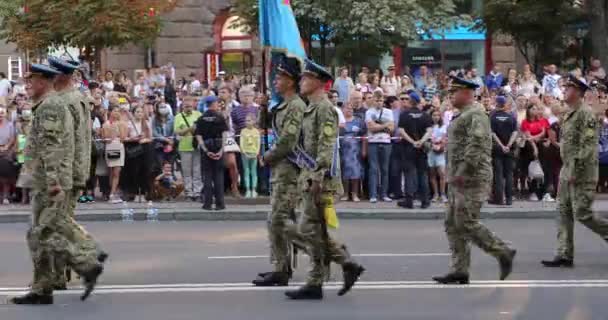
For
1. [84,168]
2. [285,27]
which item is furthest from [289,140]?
[285,27]

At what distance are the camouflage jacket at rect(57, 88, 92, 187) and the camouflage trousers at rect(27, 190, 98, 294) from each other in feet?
1.77

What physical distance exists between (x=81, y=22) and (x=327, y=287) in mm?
20318

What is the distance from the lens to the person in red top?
21547 mm

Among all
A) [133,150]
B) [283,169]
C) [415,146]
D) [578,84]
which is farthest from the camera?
[133,150]

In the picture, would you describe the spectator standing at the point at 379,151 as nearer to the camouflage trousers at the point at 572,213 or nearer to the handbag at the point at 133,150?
the handbag at the point at 133,150

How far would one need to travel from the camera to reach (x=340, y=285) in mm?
12188

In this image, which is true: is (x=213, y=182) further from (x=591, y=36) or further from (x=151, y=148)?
(x=591, y=36)

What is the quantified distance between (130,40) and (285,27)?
58.1 ft

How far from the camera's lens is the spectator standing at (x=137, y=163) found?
21000 mm

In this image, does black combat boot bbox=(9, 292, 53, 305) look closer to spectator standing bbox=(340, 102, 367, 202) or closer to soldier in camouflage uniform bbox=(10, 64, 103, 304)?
soldier in camouflage uniform bbox=(10, 64, 103, 304)

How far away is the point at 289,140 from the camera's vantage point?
11695 millimetres

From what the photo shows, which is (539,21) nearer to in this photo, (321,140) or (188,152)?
(188,152)

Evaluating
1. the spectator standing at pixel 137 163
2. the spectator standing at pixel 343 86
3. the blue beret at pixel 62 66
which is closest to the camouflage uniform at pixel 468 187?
the blue beret at pixel 62 66

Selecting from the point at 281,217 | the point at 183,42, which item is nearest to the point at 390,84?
the point at 183,42
